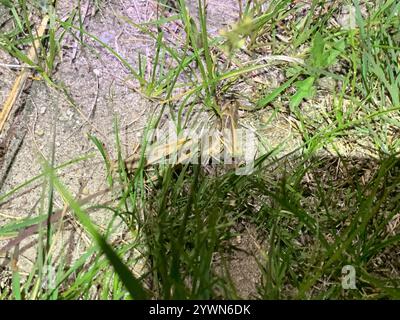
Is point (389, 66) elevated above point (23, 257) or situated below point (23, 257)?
above

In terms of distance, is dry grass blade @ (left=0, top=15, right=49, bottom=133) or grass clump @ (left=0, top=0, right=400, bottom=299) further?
dry grass blade @ (left=0, top=15, right=49, bottom=133)

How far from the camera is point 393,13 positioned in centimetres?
152

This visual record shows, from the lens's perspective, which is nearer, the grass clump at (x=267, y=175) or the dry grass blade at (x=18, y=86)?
the grass clump at (x=267, y=175)

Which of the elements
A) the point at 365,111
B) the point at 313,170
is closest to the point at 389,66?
the point at 365,111

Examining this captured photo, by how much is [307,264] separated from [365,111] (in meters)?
0.53

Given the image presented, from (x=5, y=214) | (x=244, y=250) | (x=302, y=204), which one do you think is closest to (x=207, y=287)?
(x=244, y=250)

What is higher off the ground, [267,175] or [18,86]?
[18,86]

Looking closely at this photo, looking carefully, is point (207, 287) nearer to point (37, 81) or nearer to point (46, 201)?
point (46, 201)

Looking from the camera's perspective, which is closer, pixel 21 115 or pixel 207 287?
pixel 207 287
